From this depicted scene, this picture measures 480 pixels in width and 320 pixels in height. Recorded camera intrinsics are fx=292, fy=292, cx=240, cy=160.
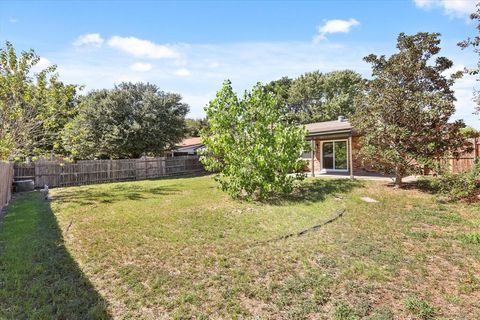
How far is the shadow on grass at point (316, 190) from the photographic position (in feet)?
35.4

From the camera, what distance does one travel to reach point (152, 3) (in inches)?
428

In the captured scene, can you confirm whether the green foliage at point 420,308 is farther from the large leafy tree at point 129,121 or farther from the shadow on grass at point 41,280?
the large leafy tree at point 129,121

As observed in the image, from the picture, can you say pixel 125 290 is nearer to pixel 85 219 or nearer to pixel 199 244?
pixel 199 244

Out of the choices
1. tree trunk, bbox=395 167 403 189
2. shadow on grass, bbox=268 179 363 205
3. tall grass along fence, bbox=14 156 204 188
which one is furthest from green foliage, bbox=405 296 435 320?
tall grass along fence, bbox=14 156 204 188

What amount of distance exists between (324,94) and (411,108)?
2848 centimetres

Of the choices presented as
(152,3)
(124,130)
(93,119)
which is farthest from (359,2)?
(93,119)

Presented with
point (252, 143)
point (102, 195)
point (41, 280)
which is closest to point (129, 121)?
point (102, 195)

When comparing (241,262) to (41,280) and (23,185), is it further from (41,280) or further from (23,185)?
(23,185)

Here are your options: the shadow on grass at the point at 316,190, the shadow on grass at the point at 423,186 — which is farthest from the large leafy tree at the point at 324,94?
the shadow on grass at the point at 316,190

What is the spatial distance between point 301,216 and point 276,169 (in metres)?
2.59

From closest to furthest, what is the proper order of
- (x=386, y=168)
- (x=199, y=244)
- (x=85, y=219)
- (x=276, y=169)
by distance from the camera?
1. (x=199, y=244)
2. (x=85, y=219)
3. (x=276, y=169)
4. (x=386, y=168)

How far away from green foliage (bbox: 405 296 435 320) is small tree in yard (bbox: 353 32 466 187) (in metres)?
8.72

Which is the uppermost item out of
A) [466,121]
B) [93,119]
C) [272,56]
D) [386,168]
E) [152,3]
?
[152,3]

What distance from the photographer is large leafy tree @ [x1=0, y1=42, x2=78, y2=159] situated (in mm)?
11508
